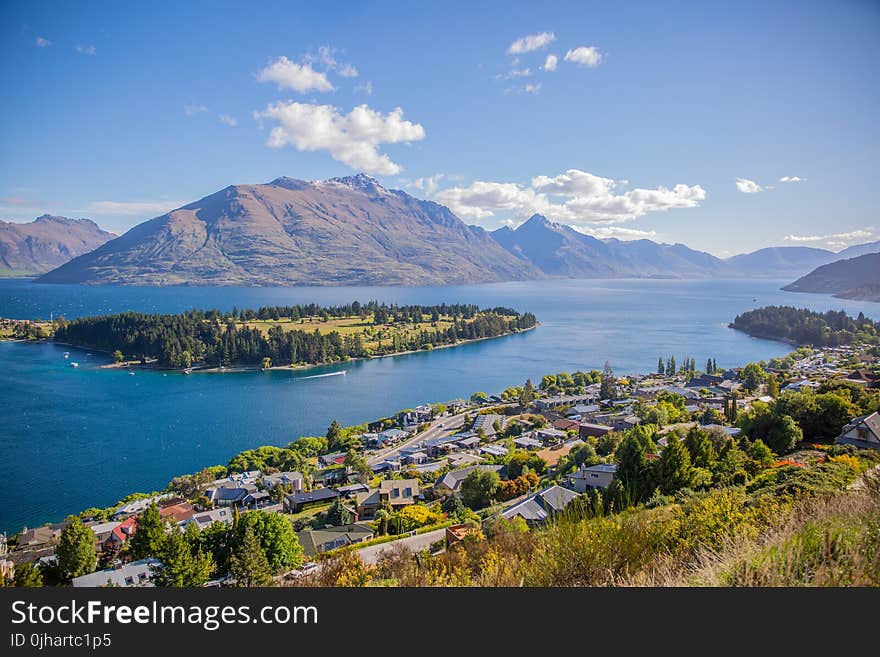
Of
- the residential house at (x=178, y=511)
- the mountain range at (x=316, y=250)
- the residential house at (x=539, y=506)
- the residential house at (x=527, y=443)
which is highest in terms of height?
the mountain range at (x=316, y=250)

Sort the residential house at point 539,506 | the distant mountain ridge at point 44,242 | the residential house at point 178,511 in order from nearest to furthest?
the residential house at point 539,506
the residential house at point 178,511
the distant mountain ridge at point 44,242

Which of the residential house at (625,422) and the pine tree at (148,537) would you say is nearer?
the pine tree at (148,537)

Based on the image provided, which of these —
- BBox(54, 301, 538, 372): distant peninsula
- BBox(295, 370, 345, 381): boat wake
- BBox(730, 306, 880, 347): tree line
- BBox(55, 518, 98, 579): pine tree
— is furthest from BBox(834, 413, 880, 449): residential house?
BBox(730, 306, 880, 347): tree line

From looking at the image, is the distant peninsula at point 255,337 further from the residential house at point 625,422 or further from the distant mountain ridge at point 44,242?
the distant mountain ridge at point 44,242

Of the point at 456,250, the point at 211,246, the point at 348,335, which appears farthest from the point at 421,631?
the point at 456,250

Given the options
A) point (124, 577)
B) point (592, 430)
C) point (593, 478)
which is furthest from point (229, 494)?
point (592, 430)

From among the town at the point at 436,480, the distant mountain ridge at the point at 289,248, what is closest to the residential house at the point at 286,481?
the town at the point at 436,480

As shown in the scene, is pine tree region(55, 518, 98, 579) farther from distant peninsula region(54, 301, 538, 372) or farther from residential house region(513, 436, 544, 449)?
distant peninsula region(54, 301, 538, 372)
